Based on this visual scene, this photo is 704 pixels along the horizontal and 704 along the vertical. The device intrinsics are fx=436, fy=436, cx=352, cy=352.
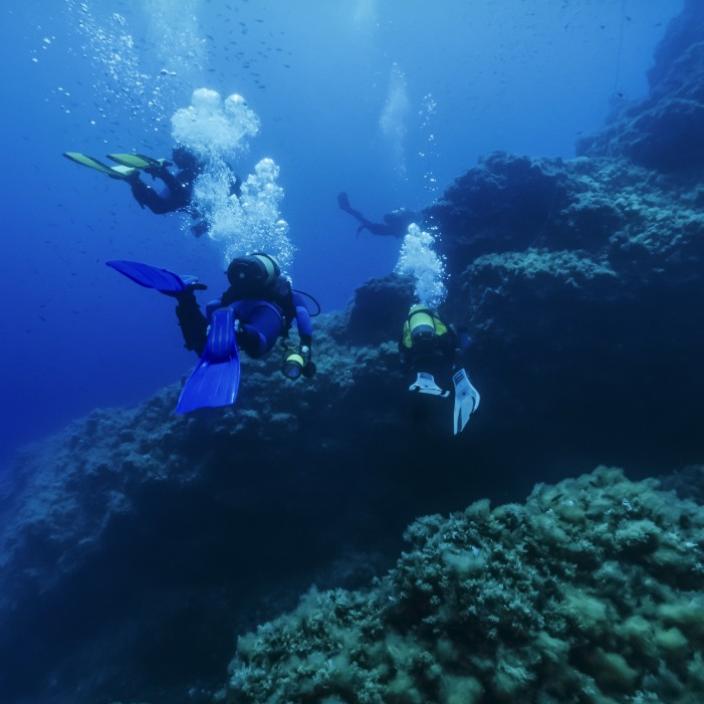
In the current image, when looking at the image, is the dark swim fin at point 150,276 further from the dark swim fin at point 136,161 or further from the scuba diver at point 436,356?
the dark swim fin at point 136,161

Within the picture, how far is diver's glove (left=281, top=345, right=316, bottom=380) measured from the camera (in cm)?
517

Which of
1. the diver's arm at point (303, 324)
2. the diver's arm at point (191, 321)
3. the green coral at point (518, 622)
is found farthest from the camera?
the diver's arm at point (303, 324)

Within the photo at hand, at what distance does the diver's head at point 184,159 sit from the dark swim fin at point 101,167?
5.72 ft

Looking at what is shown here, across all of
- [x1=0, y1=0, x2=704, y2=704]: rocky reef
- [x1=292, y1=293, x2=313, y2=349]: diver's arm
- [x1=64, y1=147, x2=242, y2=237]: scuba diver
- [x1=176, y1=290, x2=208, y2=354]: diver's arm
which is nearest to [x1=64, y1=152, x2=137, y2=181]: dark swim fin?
[x1=64, y1=147, x2=242, y2=237]: scuba diver

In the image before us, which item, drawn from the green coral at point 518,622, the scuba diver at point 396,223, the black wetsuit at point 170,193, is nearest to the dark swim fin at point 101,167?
the black wetsuit at point 170,193

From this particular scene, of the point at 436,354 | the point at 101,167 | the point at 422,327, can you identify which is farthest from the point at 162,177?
the point at 436,354

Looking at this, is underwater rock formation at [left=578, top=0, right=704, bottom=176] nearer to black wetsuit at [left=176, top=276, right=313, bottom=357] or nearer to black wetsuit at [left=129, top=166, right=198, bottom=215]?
black wetsuit at [left=176, top=276, right=313, bottom=357]

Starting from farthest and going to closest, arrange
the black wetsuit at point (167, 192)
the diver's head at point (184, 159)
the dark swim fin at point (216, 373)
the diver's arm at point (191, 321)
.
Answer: the diver's head at point (184, 159) < the black wetsuit at point (167, 192) < the diver's arm at point (191, 321) < the dark swim fin at point (216, 373)

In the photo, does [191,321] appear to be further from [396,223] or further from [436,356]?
[396,223]

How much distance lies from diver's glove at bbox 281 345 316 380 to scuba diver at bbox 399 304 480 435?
55.9 inches

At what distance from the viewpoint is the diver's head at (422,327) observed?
5.90m

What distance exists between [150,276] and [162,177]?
669cm

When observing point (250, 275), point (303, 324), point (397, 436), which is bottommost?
point (397, 436)

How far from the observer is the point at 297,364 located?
17.1 ft
